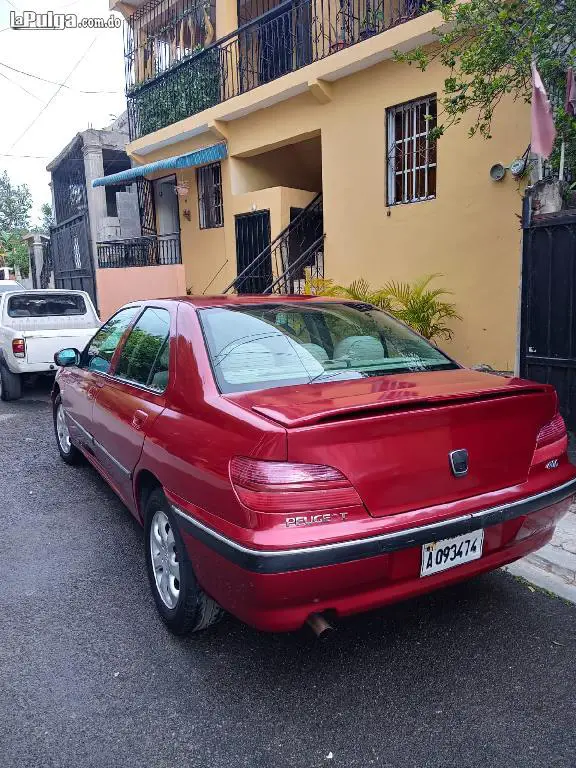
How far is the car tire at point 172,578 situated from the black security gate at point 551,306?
152 inches

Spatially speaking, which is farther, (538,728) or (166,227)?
(166,227)

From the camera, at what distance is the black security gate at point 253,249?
11.2 metres

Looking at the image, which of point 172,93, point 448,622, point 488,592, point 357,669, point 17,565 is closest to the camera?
point 357,669

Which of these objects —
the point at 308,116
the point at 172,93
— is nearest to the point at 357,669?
the point at 308,116

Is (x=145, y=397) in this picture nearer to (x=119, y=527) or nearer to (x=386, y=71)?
(x=119, y=527)

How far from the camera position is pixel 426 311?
7.30m

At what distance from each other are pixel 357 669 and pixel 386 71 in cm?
823

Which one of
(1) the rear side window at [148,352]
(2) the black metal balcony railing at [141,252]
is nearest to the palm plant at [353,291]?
(1) the rear side window at [148,352]

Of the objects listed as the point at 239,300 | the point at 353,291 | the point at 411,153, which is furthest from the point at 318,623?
the point at 411,153

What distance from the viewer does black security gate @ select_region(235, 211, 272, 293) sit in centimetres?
1121

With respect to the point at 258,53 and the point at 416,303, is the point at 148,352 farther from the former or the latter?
the point at 258,53

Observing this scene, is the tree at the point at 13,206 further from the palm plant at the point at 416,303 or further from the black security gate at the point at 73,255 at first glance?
the palm plant at the point at 416,303

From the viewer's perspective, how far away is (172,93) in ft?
42.1

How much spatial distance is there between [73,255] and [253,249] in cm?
986
